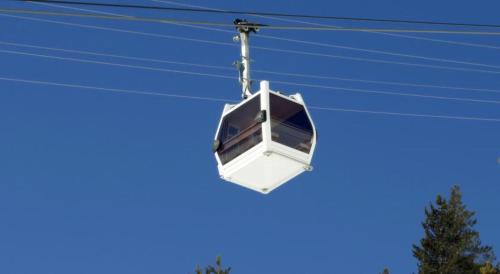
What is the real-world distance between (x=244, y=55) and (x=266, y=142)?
1.43m

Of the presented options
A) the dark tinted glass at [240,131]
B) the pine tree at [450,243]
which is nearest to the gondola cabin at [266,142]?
the dark tinted glass at [240,131]

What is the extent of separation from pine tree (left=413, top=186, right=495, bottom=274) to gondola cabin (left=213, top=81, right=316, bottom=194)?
27497mm

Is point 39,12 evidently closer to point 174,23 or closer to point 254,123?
point 174,23

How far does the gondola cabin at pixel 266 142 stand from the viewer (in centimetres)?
2153

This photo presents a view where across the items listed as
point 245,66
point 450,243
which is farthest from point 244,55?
point 450,243

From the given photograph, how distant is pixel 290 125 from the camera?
22094mm

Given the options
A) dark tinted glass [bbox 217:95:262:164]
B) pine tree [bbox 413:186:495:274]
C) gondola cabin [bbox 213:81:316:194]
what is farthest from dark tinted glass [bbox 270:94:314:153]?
pine tree [bbox 413:186:495:274]

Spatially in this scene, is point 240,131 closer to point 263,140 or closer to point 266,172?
point 263,140

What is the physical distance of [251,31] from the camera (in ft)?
71.9

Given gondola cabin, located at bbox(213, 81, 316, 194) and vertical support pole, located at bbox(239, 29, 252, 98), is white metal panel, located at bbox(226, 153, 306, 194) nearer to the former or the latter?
gondola cabin, located at bbox(213, 81, 316, 194)

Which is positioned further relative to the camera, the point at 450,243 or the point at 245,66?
the point at 450,243

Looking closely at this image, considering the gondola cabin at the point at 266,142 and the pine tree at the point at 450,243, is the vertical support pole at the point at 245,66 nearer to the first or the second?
the gondola cabin at the point at 266,142

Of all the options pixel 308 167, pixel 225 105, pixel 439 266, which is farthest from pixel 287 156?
pixel 439 266

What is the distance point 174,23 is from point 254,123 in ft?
6.33
